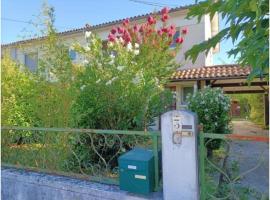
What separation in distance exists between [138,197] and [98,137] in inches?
70.8

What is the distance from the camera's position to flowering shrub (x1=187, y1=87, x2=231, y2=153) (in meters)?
7.46

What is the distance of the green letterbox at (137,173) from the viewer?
3.53 metres

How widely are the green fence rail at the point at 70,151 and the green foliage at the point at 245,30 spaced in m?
2.10

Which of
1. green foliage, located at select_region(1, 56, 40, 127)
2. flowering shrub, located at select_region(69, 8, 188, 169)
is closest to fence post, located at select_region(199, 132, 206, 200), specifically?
flowering shrub, located at select_region(69, 8, 188, 169)

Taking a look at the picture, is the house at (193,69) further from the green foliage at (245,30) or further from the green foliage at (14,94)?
the green foliage at (245,30)

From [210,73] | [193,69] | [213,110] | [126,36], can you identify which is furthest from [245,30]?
[193,69]

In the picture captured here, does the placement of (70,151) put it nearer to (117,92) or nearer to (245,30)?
(117,92)

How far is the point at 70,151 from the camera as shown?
4.88 meters

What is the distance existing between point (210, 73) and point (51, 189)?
1024 cm

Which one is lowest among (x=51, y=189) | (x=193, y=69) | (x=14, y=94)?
(x=51, y=189)

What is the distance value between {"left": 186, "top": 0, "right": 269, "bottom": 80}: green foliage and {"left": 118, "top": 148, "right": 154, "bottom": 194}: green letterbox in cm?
139

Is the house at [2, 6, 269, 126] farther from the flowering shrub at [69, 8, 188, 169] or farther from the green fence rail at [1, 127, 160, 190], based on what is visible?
the green fence rail at [1, 127, 160, 190]

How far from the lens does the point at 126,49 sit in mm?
6109

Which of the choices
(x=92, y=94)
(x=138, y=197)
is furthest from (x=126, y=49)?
(x=138, y=197)
